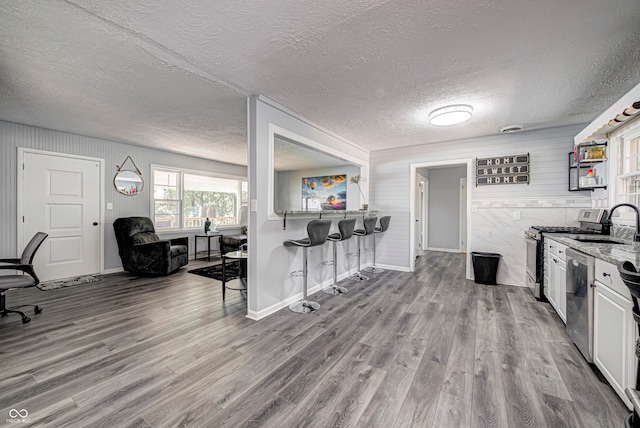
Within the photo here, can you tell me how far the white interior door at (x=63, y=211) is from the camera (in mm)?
4223

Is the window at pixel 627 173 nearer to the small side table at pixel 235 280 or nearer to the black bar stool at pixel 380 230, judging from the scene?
the black bar stool at pixel 380 230

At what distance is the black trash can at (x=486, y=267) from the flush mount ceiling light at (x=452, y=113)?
2.34m

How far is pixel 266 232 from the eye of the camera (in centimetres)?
308

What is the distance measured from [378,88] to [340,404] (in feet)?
9.32

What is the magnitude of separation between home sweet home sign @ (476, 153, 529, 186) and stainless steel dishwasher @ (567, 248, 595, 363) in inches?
88.3

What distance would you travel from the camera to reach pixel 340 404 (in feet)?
5.48

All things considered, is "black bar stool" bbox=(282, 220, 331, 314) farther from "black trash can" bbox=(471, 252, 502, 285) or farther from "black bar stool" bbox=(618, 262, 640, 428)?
"black trash can" bbox=(471, 252, 502, 285)

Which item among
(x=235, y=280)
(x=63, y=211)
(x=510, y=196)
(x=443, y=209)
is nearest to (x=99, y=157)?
(x=63, y=211)

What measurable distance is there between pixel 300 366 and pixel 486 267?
364 cm

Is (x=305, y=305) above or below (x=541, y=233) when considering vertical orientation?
below

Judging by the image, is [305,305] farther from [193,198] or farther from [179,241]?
[193,198]

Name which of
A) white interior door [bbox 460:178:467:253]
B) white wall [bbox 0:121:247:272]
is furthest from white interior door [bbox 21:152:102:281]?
white interior door [bbox 460:178:467:253]

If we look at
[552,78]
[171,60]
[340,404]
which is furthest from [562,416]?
[171,60]

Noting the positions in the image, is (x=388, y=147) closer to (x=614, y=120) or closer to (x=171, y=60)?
(x=614, y=120)
